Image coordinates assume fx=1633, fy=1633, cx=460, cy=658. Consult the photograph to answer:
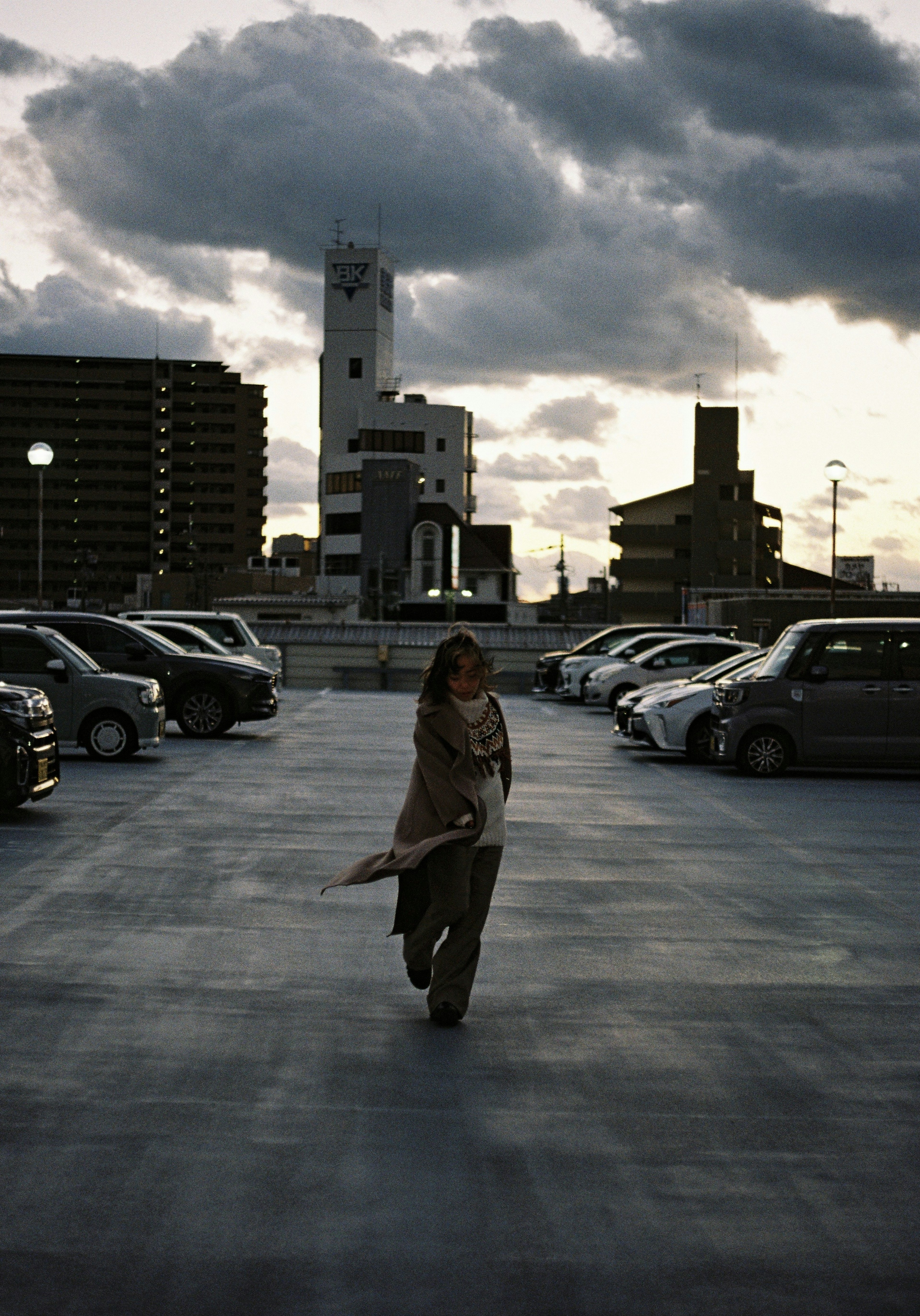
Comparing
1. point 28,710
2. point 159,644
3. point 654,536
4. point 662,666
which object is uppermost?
point 654,536

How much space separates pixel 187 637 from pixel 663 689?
9.29 m

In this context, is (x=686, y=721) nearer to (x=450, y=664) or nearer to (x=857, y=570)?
(x=450, y=664)

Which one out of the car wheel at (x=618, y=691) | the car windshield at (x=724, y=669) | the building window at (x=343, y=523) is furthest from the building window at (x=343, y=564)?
the car windshield at (x=724, y=669)

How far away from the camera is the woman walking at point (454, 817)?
6.88m

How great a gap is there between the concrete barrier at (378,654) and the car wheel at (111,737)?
92.8 feet

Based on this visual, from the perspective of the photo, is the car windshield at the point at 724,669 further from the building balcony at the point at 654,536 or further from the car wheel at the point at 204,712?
the building balcony at the point at 654,536

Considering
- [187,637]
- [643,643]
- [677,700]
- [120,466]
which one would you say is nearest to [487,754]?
[677,700]

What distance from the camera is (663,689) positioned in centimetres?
2455

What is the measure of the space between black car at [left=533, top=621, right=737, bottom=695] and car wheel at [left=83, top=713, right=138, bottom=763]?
1661 centimetres

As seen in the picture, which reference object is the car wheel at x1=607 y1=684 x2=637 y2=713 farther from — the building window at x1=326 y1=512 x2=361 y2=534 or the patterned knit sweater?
the building window at x1=326 y1=512 x2=361 y2=534

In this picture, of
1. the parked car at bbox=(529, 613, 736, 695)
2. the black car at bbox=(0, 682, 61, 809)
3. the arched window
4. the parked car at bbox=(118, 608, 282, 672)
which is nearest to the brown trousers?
the black car at bbox=(0, 682, 61, 809)

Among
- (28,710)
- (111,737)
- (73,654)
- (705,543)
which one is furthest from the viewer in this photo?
(705,543)

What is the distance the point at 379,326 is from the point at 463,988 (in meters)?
141

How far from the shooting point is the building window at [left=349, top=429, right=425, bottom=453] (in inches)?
5561
